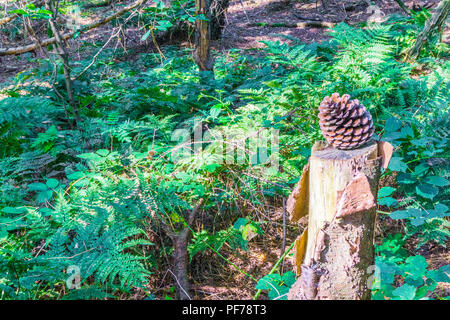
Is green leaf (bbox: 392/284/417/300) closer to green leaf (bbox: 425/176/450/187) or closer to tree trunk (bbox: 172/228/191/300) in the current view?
green leaf (bbox: 425/176/450/187)

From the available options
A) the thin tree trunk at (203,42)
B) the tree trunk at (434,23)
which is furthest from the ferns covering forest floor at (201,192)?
the tree trunk at (434,23)

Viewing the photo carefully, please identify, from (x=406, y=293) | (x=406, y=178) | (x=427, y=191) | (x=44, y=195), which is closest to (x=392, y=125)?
(x=406, y=178)

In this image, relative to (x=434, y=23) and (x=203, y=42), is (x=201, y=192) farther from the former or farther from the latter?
(x=434, y=23)

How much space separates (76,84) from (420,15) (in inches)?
209

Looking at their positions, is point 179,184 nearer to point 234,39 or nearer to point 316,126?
point 316,126

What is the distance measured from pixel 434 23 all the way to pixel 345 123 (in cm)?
403

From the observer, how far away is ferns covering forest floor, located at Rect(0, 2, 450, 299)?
176 cm

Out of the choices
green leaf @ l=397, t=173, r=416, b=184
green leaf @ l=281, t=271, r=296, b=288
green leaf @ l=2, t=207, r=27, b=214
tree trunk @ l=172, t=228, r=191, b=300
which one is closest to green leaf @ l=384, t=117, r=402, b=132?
green leaf @ l=397, t=173, r=416, b=184

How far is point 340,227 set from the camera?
1.40 m

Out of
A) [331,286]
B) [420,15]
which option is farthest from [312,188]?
[420,15]

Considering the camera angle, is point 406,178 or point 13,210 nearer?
point 13,210

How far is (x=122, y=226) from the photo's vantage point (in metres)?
1.89

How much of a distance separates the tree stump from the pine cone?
0.15 feet

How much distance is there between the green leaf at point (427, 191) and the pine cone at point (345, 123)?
0.89 metres
